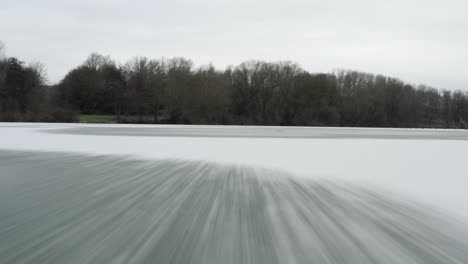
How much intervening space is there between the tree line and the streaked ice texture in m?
31.7

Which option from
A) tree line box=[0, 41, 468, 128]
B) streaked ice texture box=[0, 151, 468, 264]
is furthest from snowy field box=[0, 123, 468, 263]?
tree line box=[0, 41, 468, 128]

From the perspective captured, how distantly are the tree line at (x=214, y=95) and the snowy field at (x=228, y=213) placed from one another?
31.0m

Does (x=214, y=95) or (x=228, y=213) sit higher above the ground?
(x=214, y=95)

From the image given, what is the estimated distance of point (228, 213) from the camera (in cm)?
361

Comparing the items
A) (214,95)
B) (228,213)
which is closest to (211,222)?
(228,213)

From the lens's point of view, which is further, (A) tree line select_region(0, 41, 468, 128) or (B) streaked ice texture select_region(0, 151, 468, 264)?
(A) tree line select_region(0, 41, 468, 128)

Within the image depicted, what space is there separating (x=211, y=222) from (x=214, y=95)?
120ft

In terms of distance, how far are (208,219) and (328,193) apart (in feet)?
6.69

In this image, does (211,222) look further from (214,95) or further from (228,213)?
(214,95)

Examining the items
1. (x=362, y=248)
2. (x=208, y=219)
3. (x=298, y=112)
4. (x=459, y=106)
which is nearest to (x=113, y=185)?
(x=208, y=219)

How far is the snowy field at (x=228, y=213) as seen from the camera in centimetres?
262

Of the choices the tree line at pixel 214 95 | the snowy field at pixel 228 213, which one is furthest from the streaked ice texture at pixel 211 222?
the tree line at pixel 214 95

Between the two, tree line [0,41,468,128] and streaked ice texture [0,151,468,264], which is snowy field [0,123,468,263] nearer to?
streaked ice texture [0,151,468,264]

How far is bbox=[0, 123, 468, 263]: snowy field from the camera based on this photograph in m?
2.62
